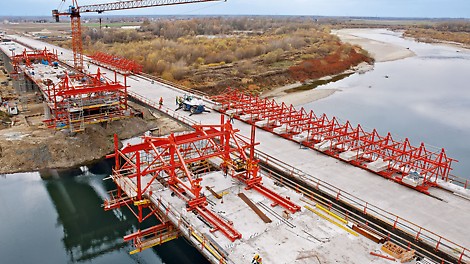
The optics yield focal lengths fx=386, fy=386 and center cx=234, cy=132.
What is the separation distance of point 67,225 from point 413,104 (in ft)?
181

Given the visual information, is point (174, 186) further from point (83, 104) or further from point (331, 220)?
point (83, 104)

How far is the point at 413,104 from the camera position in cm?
6306

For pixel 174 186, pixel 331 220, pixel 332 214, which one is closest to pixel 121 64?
pixel 174 186

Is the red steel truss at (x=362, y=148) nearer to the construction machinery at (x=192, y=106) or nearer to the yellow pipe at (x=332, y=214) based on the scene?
the construction machinery at (x=192, y=106)

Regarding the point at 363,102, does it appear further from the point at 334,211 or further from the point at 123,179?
the point at 123,179

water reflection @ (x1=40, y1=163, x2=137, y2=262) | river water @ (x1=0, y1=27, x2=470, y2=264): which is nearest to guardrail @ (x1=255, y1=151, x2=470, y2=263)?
river water @ (x1=0, y1=27, x2=470, y2=264)

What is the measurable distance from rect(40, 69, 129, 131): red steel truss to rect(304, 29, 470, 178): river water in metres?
28.5

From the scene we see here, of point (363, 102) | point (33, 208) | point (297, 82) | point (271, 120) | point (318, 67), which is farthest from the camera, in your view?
point (318, 67)

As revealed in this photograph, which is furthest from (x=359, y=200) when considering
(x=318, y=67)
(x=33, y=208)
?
(x=318, y=67)

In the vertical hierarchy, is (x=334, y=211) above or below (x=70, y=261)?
above

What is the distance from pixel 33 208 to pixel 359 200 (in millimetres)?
24990

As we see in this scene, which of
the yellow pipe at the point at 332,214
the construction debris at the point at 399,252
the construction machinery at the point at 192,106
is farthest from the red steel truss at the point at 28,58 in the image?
the construction debris at the point at 399,252

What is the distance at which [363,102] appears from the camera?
208ft

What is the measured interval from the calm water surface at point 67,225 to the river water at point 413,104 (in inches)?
1141
